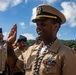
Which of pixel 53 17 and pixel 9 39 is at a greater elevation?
pixel 53 17

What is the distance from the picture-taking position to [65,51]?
3666 mm

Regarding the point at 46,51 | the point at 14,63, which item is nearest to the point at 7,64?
the point at 14,63

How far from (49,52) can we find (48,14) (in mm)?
541

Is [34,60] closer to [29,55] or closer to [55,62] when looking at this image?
[29,55]

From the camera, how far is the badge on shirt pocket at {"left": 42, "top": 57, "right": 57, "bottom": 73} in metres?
3.63

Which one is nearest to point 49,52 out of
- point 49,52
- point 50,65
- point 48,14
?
point 49,52

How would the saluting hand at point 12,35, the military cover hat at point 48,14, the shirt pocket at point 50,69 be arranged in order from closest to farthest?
the shirt pocket at point 50,69
the saluting hand at point 12,35
the military cover hat at point 48,14

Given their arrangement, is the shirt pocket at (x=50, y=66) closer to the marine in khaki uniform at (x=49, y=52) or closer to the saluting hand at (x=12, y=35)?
the marine in khaki uniform at (x=49, y=52)

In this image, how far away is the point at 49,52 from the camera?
381 cm

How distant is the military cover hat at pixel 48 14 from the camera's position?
390 centimetres

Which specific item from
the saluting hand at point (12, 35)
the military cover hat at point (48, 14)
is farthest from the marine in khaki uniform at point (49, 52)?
the saluting hand at point (12, 35)

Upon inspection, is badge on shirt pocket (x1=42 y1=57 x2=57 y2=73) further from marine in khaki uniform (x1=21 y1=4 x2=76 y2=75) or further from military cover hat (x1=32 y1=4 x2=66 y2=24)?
military cover hat (x1=32 y1=4 x2=66 y2=24)

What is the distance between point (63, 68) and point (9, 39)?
0.83m

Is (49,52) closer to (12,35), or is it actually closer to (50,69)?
(50,69)
